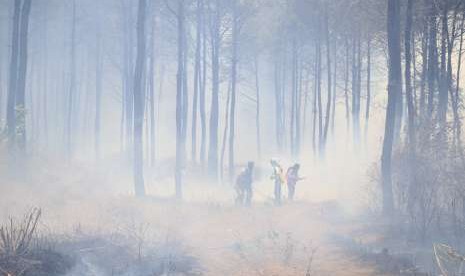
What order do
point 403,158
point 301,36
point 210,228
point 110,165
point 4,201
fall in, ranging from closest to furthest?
point 210,228 → point 4,201 → point 403,158 → point 301,36 → point 110,165

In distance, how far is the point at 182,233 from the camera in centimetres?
1441

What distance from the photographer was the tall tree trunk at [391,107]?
645 inches

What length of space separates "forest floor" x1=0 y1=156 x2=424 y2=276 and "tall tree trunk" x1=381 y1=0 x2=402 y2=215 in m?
1.53

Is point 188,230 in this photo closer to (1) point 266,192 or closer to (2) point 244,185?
(2) point 244,185

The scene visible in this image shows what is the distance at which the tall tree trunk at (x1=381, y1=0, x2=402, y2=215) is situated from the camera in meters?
16.4

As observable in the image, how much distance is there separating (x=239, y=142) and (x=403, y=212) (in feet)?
130

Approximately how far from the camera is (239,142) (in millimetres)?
55188

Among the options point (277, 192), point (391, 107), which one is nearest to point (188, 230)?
point (277, 192)

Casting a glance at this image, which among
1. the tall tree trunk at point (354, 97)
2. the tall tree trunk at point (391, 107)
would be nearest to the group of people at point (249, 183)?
the tall tree trunk at point (391, 107)

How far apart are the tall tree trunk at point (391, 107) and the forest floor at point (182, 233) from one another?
5.03 feet

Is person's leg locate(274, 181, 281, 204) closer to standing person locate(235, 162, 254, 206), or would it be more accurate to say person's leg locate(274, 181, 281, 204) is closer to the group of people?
the group of people

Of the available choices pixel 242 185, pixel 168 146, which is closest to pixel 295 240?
pixel 242 185

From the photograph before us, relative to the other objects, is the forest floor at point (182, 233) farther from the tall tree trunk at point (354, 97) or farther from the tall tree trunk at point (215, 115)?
the tall tree trunk at point (354, 97)

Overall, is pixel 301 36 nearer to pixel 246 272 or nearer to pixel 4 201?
pixel 4 201
